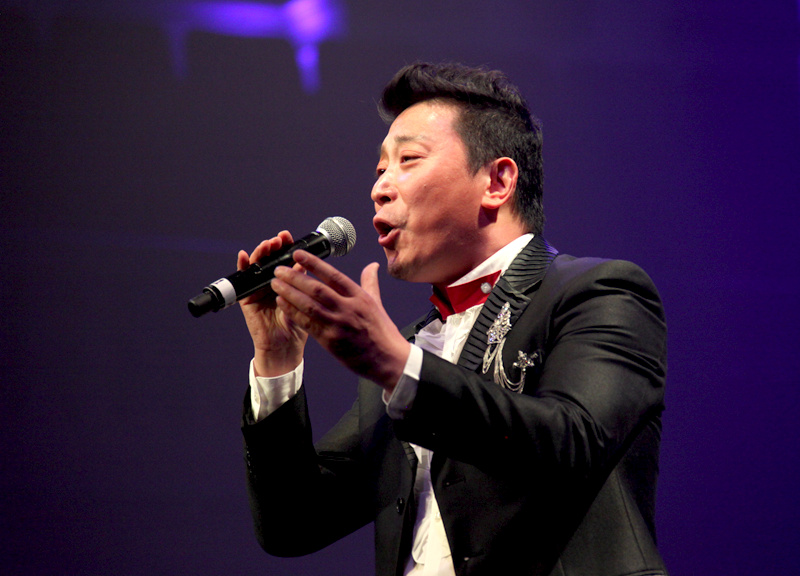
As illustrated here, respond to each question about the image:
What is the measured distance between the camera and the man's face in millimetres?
1734

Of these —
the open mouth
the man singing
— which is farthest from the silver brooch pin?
the open mouth

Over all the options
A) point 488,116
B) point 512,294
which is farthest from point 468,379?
point 488,116

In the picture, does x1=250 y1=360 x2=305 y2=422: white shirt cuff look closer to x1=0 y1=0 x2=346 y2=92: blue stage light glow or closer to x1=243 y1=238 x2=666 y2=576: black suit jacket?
x1=243 y1=238 x2=666 y2=576: black suit jacket

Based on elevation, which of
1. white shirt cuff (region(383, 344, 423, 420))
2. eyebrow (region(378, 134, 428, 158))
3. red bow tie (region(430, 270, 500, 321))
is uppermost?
eyebrow (region(378, 134, 428, 158))

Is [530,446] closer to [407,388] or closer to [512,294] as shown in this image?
[407,388]

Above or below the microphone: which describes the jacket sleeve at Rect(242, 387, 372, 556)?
below

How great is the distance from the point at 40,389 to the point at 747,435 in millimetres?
2542

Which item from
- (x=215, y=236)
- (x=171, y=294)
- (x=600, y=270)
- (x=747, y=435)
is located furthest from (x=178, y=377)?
(x=747, y=435)

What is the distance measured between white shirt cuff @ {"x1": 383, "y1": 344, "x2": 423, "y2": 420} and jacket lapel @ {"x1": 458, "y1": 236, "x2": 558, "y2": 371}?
0.43 meters

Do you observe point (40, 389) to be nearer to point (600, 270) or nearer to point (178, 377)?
point (178, 377)

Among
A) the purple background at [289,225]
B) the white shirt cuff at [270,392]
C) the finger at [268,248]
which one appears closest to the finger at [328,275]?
the finger at [268,248]

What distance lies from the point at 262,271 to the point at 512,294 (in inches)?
21.1

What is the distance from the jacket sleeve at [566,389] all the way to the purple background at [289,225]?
133 cm

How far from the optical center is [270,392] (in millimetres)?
1628
